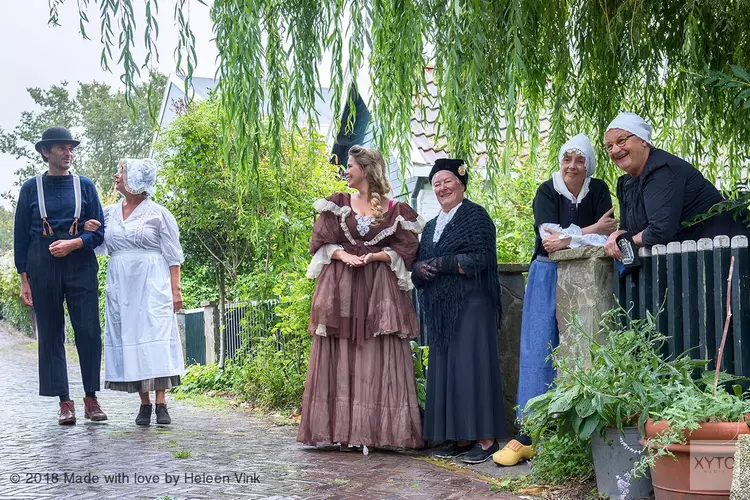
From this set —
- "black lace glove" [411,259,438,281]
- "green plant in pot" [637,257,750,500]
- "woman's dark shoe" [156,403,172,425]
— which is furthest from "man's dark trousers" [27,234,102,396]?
"green plant in pot" [637,257,750,500]

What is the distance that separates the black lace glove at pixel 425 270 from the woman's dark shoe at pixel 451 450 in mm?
1110

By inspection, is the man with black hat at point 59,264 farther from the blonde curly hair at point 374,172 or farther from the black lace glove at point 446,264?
the black lace glove at point 446,264

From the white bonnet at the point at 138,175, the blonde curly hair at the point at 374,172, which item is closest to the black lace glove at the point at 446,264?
the blonde curly hair at the point at 374,172

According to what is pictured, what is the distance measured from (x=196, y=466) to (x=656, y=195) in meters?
3.11

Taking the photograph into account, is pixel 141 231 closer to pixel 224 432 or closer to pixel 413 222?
pixel 224 432

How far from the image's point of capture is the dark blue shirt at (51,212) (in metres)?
7.59

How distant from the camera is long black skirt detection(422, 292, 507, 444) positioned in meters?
5.87

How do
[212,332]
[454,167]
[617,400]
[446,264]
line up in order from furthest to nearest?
1. [212,332]
2. [454,167]
3. [446,264]
4. [617,400]

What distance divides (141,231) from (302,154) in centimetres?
438

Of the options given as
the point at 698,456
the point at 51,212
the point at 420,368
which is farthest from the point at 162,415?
the point at 698,456

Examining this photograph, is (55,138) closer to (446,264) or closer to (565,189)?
(446,264)

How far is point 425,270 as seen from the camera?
6.08 metres

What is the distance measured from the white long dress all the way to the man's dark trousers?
166mm

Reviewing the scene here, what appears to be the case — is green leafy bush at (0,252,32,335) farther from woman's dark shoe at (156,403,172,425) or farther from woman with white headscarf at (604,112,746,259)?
woman with white headscarf at (604,112,746,259)
